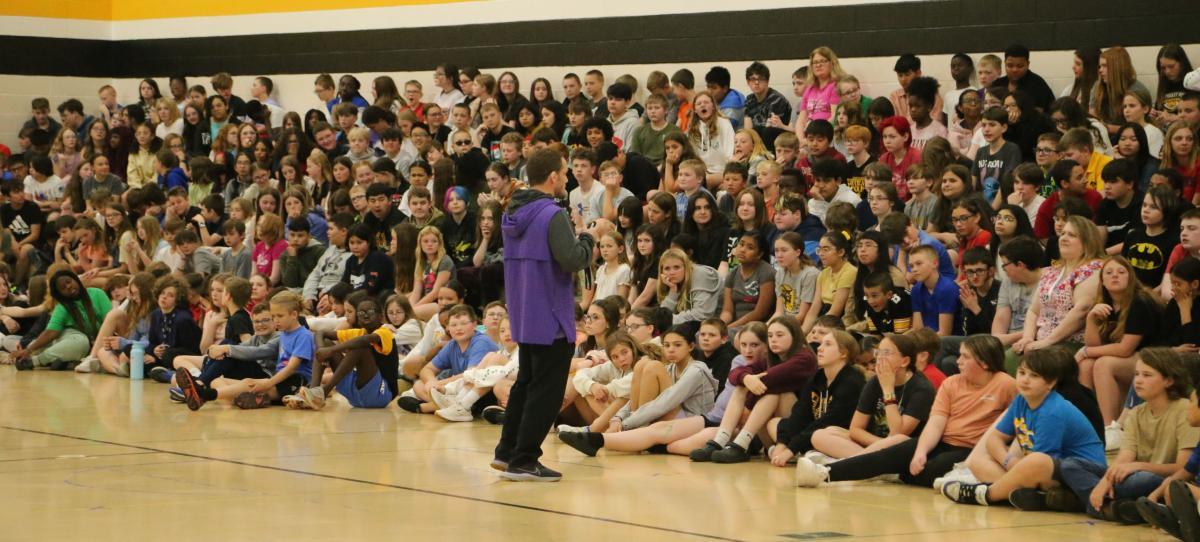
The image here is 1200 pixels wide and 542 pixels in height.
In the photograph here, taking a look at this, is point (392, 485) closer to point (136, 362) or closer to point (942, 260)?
point (942, 260)

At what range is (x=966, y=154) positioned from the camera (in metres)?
12.1

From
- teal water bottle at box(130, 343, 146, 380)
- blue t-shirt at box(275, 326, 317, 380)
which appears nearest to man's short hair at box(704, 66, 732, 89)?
blue t-shirt at box(275, 326, 317, 380)

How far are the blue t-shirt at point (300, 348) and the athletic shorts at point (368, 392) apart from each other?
28cm

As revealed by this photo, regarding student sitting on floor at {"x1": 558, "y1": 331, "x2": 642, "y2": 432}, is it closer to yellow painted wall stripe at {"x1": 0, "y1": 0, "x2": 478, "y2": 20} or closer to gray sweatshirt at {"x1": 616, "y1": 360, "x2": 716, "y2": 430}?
gray sweatshirt at {"x1": 616, "y1": 360, "x2": 716, "y2": 430}

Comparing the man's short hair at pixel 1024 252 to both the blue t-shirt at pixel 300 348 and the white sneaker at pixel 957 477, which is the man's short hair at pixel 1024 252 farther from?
the blue t-shirt at pixel 300 348

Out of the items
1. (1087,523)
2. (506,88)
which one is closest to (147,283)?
(506,88)

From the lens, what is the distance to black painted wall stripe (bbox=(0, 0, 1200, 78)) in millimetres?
12750

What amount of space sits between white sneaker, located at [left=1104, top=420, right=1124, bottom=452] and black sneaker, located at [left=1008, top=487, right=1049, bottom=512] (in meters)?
1.59

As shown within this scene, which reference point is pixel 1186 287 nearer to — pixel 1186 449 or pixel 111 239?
pixel 1186 449

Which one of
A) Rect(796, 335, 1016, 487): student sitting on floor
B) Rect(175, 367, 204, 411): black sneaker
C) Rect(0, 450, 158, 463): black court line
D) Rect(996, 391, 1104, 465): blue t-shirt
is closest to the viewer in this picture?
Rect(996, 391, 1104, 465): blue t-shirt

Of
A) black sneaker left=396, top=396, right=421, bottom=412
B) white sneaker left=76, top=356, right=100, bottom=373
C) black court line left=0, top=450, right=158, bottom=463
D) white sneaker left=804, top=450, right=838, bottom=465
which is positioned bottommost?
black court line left=0, top=450, right=158, bottom=463

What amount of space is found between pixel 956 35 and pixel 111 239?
9.30 meters

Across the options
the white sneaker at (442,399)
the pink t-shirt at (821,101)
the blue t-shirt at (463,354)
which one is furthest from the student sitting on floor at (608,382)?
the pink t-shirt at (821,101)

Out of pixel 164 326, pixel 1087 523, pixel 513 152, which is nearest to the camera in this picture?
pixel 1087 523
